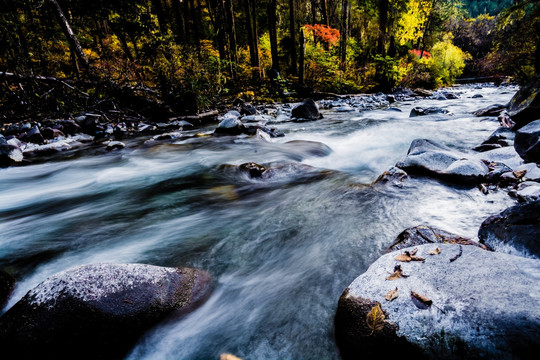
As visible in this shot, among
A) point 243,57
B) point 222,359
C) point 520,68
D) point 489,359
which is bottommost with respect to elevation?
point 222,359

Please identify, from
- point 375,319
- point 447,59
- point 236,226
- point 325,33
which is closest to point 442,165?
point 236,226

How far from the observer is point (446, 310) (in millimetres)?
1287

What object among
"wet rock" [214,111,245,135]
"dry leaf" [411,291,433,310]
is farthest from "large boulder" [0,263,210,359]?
"wet rock" [214,111,245,135]

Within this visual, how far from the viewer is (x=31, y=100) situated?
→ 8953 millimetres

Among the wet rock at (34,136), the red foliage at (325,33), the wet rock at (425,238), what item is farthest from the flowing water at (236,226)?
the red foliage at (325,33)

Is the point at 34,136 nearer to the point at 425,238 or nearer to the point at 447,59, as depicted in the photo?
the point at 425,238

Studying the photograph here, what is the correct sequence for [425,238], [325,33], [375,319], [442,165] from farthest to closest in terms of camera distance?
[325,33] → [442,165] → [425,238] → [375,319]

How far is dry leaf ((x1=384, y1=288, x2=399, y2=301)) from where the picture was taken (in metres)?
1.43

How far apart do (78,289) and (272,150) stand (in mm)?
5034

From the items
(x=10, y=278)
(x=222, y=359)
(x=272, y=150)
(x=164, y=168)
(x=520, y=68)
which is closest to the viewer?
(x=222, y=359)

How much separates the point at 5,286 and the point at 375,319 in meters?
2.54

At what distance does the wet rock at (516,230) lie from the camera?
1.76 meters

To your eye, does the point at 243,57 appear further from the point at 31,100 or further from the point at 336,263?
the point at 336,263

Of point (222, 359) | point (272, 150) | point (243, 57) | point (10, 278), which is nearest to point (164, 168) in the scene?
point (272, 150)
